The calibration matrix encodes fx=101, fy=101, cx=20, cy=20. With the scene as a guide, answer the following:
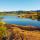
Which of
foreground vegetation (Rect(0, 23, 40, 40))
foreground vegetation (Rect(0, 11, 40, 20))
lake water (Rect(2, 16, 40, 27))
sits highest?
foreground vegetation (Rect(0, 11, 40, 20))

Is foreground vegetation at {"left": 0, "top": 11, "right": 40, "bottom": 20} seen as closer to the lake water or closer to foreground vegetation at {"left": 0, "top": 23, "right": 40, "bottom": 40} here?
the lake water

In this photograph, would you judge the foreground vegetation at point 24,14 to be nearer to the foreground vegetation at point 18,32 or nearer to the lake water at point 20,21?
the lake water at point 20,21

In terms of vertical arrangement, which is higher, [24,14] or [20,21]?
[24,14]

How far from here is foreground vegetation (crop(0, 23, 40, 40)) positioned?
59.3 inches

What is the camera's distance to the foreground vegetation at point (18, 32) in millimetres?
1506

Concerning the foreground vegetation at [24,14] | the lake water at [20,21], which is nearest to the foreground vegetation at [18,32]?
the lake water at [20,21]

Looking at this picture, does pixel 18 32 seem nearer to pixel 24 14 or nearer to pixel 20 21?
pixel 20 21

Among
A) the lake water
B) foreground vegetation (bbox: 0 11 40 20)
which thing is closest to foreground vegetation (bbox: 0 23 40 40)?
the lake water

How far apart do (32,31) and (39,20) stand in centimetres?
20

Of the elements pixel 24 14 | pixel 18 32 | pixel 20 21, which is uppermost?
pixel 24 14

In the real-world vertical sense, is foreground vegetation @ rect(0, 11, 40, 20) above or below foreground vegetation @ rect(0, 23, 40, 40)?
above

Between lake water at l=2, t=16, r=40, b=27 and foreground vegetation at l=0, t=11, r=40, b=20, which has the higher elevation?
foreground vegetation at l=0, t=11, r=40, b=20

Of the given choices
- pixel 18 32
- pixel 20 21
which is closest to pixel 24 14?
pixel 20 21

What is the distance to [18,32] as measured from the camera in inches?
61.0
